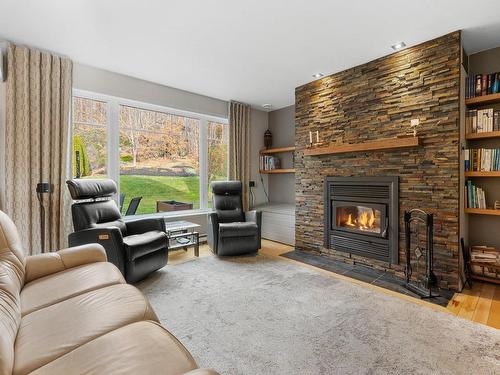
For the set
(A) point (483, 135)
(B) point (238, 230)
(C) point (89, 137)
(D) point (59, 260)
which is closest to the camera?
(D) point (59, 260)

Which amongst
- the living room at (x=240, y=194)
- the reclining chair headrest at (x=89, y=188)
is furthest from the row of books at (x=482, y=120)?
the reclining chair headrest at (x=89, y=188)

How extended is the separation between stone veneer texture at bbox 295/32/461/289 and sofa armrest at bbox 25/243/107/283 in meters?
2.82

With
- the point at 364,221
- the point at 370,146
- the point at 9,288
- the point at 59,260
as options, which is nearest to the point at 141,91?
the point at 59,260

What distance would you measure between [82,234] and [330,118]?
130 inches

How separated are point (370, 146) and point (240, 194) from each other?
2.07 metres

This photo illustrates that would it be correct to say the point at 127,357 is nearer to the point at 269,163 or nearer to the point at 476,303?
the point at 476,303

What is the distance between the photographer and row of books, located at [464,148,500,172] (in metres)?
2.55

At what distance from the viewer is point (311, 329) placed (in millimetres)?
1887

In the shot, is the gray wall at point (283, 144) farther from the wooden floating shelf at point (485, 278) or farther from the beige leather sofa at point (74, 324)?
the beige leather sofa at point (74, 324)

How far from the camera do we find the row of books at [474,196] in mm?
2657

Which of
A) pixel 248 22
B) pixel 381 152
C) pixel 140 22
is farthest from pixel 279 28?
pixel 381 152

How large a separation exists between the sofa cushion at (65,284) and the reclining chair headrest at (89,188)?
124 cm

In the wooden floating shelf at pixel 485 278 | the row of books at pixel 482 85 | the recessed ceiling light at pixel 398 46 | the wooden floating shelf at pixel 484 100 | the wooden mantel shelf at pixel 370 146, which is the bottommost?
the wooden floating shelf at pixel 485 278

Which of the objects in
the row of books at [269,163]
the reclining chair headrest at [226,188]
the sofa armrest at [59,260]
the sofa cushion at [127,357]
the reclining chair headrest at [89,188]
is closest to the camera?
the sofa cushion at [127,357]
